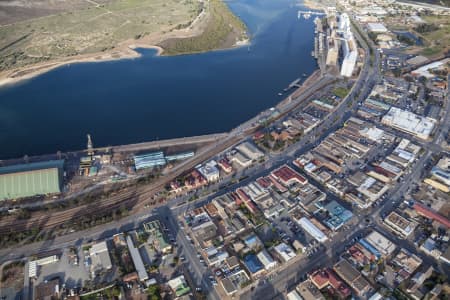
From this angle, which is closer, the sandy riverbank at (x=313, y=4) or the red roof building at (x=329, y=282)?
the red roof building at (x=329, y=282)

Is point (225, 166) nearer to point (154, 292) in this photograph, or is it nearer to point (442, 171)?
point (154, 292)

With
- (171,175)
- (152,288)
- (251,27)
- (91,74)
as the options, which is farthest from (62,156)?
(251,27)

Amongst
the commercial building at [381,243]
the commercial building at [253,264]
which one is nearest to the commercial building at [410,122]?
the commercial building at [381,243]

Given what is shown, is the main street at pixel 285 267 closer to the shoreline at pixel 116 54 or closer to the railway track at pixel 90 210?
the railway track at pixel 90 210

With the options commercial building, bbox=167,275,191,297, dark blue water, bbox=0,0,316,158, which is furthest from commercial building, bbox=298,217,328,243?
dark blue water, bbox=0,0,316,158

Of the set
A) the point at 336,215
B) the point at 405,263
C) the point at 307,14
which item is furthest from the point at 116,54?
the point at 405,263

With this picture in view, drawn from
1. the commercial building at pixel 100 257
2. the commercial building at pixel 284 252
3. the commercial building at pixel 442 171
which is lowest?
the commercial building at pixel 442 171
